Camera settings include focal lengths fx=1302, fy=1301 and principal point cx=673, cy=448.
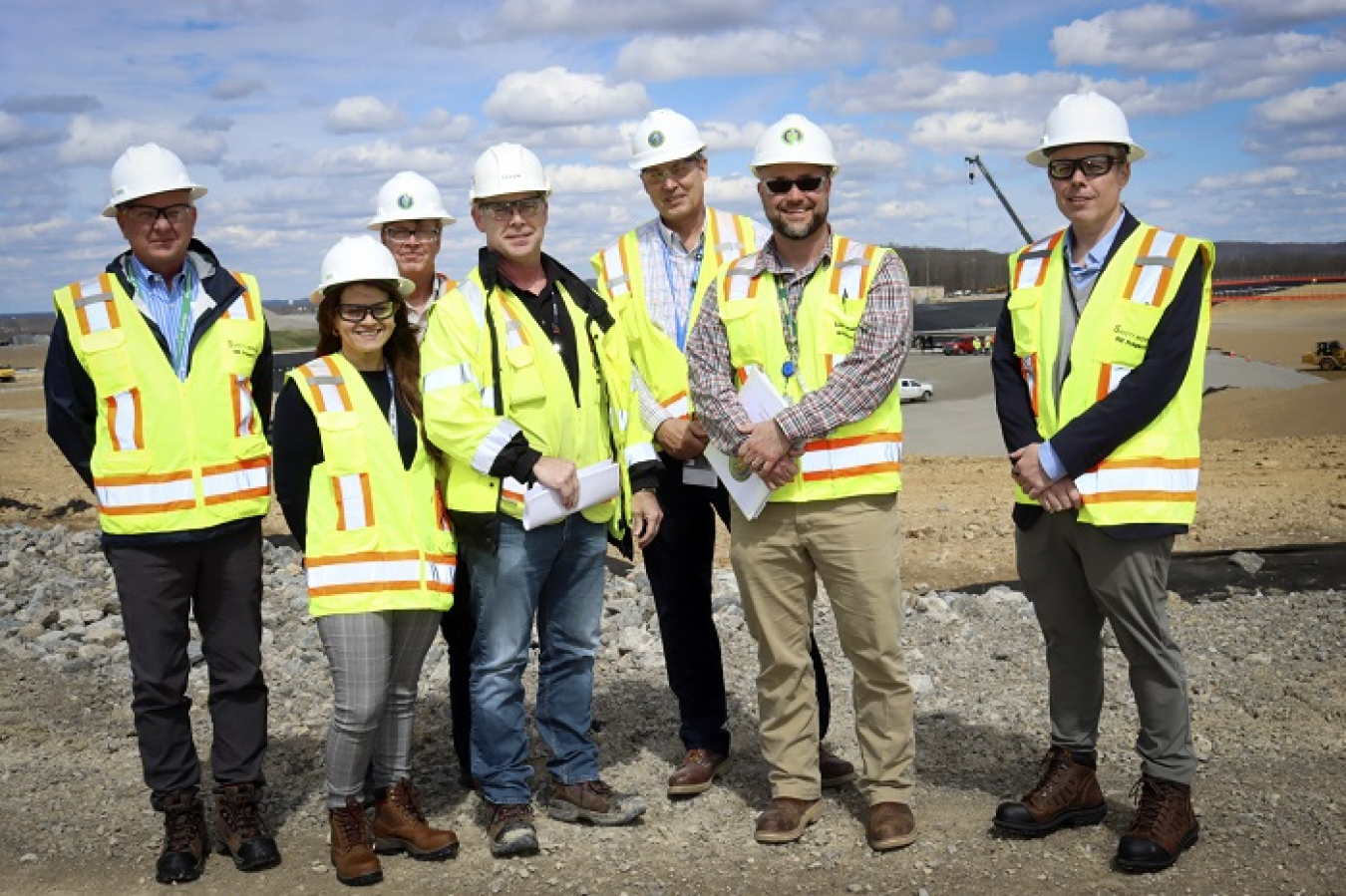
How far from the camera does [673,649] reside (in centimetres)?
597

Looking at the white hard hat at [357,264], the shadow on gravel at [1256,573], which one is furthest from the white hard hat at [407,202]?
the shadow on gravel at [1256,573]

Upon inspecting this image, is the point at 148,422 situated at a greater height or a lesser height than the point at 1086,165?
lesser

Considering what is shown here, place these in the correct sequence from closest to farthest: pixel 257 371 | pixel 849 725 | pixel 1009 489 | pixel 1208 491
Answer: pixel 257 371 < pixel 849 725 < pixel 1208 491 < pixel 1009 489

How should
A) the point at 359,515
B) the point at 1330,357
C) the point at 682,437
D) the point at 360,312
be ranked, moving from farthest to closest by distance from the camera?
the point at 1330,357
the point at 682,437
the point at 360,312
the point at 359,515

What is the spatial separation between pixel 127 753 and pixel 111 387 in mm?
2535

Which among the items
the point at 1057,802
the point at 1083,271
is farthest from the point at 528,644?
the point at 1083,271

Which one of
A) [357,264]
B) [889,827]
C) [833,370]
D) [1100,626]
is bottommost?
[889,827]

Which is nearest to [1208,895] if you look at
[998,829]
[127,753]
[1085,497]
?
[998,829]

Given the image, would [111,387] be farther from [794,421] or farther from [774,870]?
[774,870]

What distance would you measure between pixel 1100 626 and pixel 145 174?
13.8 feet

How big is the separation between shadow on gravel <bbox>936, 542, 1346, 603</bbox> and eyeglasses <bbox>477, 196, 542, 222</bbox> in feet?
21.5

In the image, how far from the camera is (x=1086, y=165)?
491 cm

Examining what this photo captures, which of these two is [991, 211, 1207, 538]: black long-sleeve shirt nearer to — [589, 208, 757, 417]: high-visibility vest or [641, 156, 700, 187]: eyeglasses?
[589, 208, 757, 417]: high-visibility vest

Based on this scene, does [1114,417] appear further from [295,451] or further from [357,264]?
[295,451]
